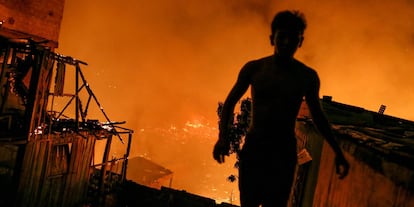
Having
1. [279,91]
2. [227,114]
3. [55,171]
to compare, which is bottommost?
[55,171]

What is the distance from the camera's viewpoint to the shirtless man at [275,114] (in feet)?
10.3

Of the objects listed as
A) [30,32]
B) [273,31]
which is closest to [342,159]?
[273,31]

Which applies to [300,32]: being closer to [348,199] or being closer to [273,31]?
[273,31]

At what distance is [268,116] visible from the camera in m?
3.15

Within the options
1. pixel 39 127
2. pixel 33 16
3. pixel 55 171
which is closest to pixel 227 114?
pixel 39 127

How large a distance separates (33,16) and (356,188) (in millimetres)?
20741

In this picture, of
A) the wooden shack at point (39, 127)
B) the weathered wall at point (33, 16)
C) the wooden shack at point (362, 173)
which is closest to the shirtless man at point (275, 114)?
the wooden shack at point (362, 173)

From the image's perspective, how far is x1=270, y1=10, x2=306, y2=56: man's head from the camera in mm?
3061

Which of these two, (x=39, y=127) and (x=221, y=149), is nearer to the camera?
(x=221, y=149)

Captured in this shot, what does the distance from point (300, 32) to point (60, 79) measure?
13035 mm

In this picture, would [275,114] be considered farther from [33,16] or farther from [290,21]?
[33,16]

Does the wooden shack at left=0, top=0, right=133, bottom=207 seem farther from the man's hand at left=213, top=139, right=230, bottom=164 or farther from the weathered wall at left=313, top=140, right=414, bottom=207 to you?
the man's hand at left=213, top=139, right=230, bottom=164

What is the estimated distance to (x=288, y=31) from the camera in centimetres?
305

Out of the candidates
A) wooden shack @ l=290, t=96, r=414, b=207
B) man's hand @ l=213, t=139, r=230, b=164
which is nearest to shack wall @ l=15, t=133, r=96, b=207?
wooden shack @ l=290, t=96, r=414, b=207
